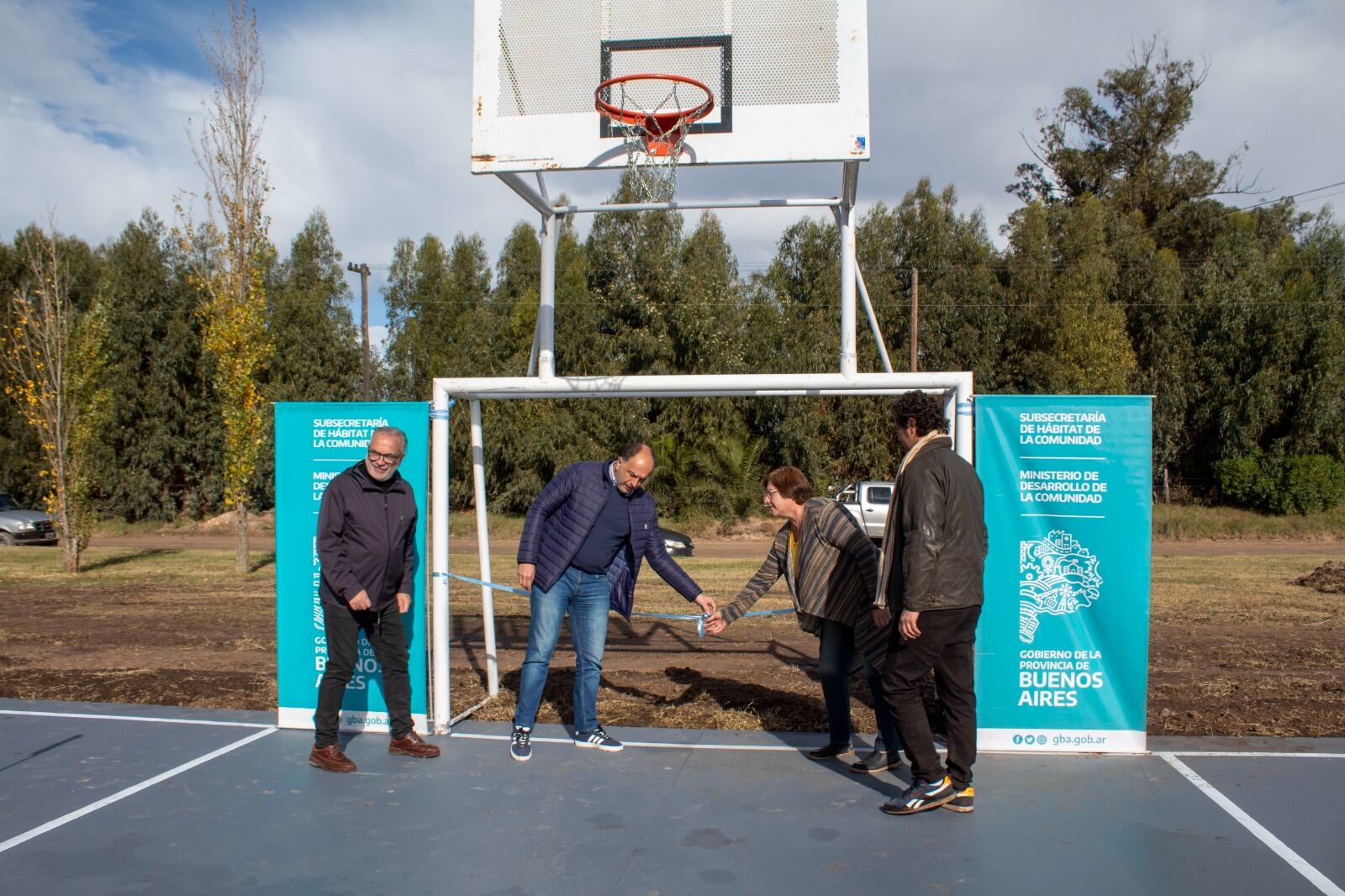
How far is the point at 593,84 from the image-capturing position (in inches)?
259

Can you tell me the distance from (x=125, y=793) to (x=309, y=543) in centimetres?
178

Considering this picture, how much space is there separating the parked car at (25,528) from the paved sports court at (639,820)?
23.1 m

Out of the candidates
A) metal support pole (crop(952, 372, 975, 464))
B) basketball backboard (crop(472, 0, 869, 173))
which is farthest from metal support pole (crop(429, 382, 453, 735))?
metal support pole (crop(952, 372, 975, 464))

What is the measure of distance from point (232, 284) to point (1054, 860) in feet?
53.8

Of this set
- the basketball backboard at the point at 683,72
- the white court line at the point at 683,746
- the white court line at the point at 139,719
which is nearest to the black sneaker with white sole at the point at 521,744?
the white court line at the point at 683,746

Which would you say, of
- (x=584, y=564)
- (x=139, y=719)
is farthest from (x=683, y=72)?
(x=139, y=719)

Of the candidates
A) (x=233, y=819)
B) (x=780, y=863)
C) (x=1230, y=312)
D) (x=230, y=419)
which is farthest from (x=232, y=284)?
(x=1230, y=312)

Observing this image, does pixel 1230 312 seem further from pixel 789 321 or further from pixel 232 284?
pixel 232 284

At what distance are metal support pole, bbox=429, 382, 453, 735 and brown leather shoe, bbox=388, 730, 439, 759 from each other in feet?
1.44

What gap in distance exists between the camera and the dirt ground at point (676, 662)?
6.98 metres

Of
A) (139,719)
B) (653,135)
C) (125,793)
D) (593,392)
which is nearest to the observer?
(125,793)

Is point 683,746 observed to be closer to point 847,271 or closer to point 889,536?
point 889,536

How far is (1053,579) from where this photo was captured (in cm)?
579

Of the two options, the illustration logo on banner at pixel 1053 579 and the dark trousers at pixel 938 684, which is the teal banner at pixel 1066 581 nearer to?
the illustration logo on banner at pixel 1053 579
